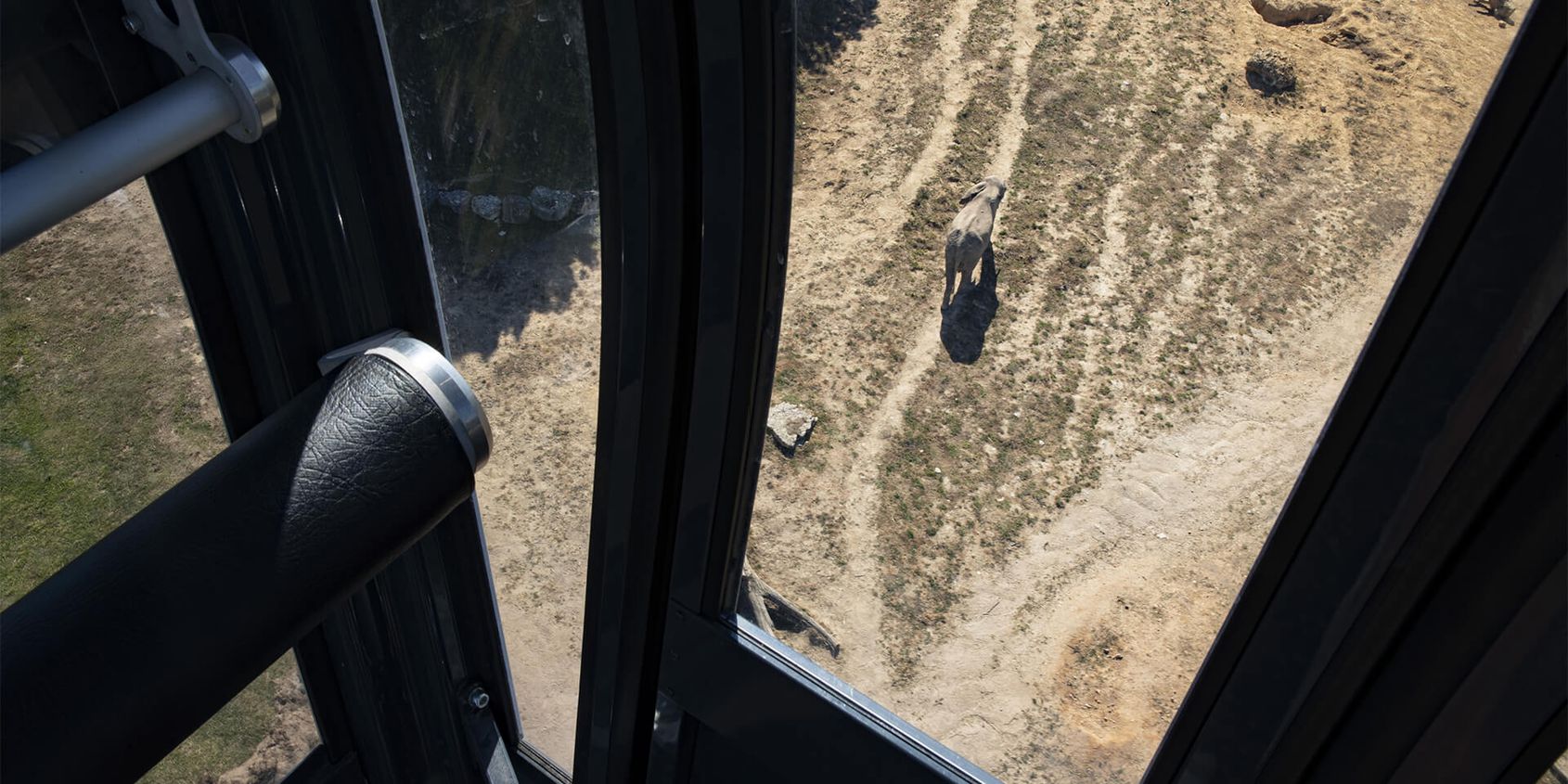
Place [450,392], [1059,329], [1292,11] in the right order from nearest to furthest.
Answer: [1292,11] → [1059,329] → [450,392]

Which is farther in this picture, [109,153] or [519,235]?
[519,235]

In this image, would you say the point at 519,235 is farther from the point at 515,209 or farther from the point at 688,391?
the point at 688,391

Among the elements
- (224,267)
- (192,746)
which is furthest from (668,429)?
(192,746)

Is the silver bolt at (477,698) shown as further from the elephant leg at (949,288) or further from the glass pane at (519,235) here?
the elephant leg at (949,288)

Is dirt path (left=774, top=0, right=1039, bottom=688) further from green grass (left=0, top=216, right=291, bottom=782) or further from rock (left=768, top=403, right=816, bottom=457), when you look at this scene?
green grass (left=0, top=216, right=291, bottom=782)

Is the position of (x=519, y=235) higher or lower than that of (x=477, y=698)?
higher

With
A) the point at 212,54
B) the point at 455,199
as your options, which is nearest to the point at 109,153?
the point at 212,54
